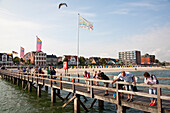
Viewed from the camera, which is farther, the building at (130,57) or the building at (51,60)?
the building at (130,57)

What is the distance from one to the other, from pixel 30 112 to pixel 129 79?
25.4ft

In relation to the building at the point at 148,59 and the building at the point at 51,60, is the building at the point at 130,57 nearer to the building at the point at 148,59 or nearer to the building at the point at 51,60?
A: the building at the point at 148,59

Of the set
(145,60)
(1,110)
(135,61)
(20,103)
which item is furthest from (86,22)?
(145,60)

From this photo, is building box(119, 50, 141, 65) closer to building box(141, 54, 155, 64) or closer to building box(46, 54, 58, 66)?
building box(141, 54, 155, 64)

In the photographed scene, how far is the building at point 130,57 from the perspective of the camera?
516ft

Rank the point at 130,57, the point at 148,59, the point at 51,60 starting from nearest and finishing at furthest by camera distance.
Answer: the point at 51,60 → the point at 130,57 → the point at 148,59

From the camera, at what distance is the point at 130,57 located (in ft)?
532

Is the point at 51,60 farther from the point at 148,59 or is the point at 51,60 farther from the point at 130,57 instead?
the point at 148,59

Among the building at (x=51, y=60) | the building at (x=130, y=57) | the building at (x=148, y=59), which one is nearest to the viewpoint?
the building at (x=51, y=60)

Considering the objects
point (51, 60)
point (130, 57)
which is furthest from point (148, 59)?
point (51, 60)

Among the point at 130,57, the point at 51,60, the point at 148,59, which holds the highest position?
the point at 130,57

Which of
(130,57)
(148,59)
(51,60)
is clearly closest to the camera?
(51,60)

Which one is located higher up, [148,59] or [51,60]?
[148,59]

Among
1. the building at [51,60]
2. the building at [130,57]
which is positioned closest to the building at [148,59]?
the building at [130,57]
